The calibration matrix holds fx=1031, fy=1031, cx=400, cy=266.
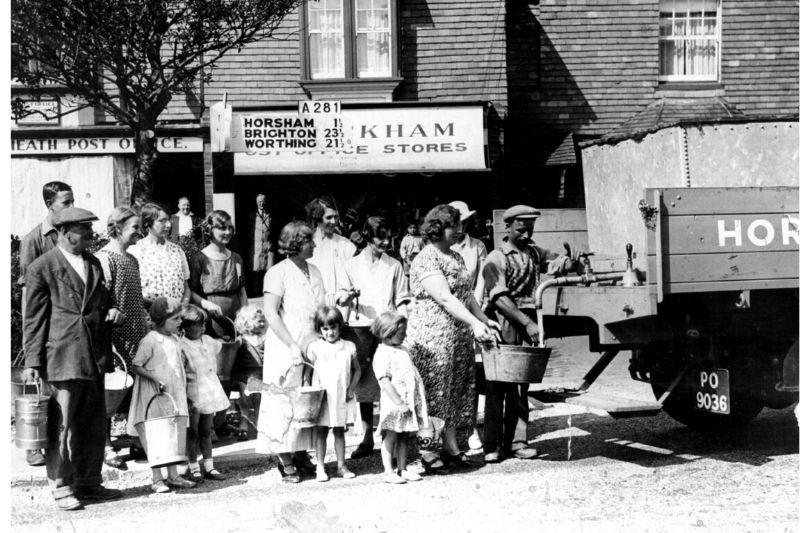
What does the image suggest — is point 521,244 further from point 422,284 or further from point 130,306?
point 130,306

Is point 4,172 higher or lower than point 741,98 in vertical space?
lower

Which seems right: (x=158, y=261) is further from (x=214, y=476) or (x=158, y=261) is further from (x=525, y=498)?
(x=525, y=498)

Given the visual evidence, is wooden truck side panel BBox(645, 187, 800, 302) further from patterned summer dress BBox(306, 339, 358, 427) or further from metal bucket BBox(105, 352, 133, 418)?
metal bucket BBox(105, 352, 133, 418)

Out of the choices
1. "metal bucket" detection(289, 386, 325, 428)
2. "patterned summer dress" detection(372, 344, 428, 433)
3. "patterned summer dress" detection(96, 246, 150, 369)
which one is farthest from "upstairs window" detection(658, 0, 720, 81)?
"metal bucket" detection(289, 386, 325, 428)

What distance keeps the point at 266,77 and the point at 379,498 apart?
11.5 meters

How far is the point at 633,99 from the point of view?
17.4 m

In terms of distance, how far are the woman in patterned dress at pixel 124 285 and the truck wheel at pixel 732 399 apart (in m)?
3.59

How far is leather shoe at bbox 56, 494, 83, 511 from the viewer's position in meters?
5.91

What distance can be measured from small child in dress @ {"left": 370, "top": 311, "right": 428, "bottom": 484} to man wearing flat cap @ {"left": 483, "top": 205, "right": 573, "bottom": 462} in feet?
2.18

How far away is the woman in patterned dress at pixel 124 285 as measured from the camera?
6879mm

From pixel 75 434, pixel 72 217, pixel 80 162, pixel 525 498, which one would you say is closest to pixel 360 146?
pixel 80 162

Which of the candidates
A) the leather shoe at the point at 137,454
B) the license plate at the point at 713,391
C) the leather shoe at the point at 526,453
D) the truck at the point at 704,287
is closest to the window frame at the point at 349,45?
the truck at the point at 704,287

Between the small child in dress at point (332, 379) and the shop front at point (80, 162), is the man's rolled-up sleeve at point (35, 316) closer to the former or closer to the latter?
the small child in dress at point (332, 379)

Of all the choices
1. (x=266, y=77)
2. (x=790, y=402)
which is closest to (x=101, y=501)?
(x=790, y=402)
